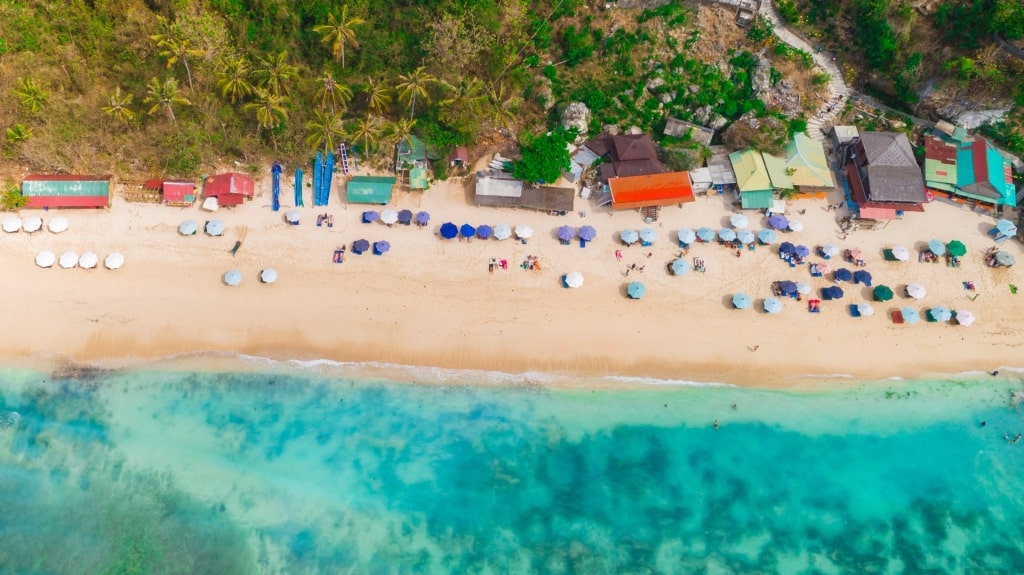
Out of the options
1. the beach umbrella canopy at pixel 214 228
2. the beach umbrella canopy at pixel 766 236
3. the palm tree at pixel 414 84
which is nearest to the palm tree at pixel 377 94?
the palm tree at pixel 414 84

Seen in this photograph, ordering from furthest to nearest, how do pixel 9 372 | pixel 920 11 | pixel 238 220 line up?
pixel 920 11 → pixel 238 220 → pixel 9 372

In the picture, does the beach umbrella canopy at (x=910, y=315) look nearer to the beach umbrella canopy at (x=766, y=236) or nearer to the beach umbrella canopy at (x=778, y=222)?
the beach umbrella canopy at (x=778, y=222)

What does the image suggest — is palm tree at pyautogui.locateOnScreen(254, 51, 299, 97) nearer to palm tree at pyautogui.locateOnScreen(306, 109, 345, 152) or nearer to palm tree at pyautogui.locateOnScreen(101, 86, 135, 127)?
palm tree at pyautogui.locateOnScreen(306, 109, 345, 152)

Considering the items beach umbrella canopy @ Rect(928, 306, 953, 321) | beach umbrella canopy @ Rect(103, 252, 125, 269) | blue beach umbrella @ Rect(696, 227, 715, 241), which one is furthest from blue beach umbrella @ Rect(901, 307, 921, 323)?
beach umbrella canopy @ Rect(103, 252, 125, 269)

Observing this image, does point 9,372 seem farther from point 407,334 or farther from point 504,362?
point 504,362

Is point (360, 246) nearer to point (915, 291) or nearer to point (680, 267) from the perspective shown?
point (680, 267)

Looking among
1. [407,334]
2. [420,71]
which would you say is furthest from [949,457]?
[420,71]
